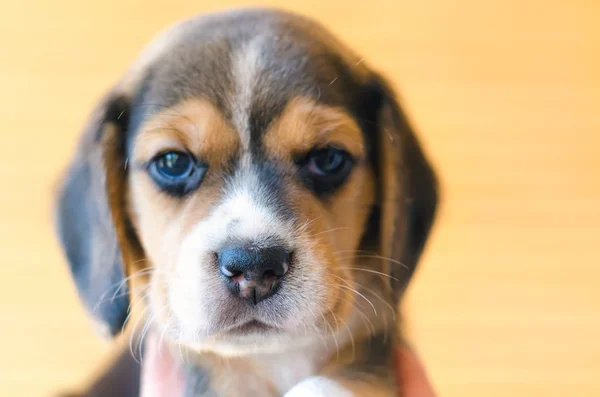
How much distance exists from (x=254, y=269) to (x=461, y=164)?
8.53 ft

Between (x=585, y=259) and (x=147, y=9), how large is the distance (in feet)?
9.66

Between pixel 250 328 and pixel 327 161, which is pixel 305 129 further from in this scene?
pixel 250 328

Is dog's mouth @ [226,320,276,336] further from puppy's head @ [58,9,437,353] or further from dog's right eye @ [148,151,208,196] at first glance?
dog's right eye @ [148,151,208,196]

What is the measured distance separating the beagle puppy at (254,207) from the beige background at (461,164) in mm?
1511

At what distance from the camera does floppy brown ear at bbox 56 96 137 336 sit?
1.95m

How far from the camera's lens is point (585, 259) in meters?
3.74

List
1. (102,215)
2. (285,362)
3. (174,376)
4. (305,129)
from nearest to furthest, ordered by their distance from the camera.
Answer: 1. (305,129)
2. (102,215)
3. (285,362)
4. (174,376)

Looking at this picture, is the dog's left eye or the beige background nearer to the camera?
the dog's left eye

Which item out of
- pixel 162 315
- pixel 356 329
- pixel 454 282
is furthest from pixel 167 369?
pixel 454 282

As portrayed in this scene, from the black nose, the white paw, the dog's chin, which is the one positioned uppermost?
the black nose

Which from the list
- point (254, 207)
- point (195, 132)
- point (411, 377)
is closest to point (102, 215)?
point (195, 132)

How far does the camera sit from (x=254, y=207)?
65.2 inches

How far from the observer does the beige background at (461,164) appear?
3.54 m

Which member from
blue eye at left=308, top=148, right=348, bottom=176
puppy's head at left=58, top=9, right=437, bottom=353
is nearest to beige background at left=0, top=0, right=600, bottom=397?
puppy's head at left=58, top=9, right=437, bottom=353
